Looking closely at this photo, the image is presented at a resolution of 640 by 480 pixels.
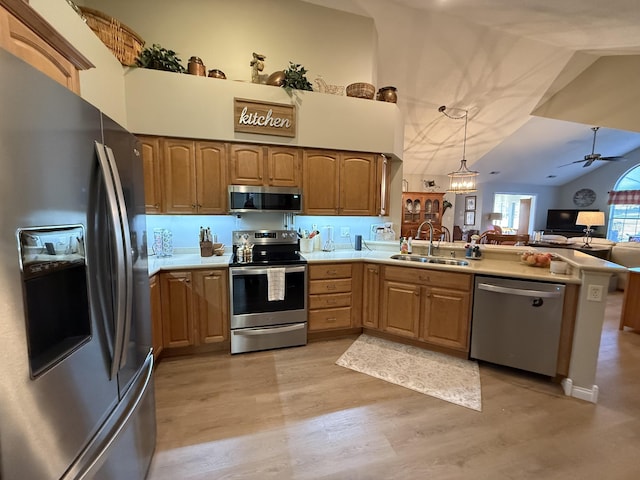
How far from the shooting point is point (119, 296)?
1.12 m

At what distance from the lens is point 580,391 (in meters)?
2.27

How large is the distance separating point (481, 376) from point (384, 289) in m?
1.17

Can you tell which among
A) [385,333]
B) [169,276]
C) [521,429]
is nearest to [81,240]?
[169,276]

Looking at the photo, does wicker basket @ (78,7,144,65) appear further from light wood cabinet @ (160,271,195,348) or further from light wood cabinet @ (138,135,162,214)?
light wood cabinet @ (160,271,195,348)

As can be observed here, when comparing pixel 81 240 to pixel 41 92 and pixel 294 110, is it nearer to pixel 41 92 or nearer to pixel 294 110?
pixel 41 92

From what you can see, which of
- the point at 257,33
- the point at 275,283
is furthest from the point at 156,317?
the point at 257,33

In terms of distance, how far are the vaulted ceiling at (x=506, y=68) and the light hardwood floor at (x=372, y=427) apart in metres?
3.65

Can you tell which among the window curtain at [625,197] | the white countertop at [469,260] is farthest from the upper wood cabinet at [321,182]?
the window curtain at [625,197]

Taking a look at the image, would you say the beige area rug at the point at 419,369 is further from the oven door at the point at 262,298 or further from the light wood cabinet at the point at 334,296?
the oven door at the point at 262,298

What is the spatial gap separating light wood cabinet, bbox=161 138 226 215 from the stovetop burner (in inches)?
16.1

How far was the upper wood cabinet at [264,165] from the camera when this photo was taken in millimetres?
3168

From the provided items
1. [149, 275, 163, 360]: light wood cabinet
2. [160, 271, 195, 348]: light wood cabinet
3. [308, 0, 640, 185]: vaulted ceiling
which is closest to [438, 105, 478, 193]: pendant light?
[308, 0, 640, 185]: vaulted ceiling

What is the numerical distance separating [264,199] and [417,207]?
233 inches

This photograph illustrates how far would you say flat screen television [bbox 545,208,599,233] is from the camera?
33.8 feet
